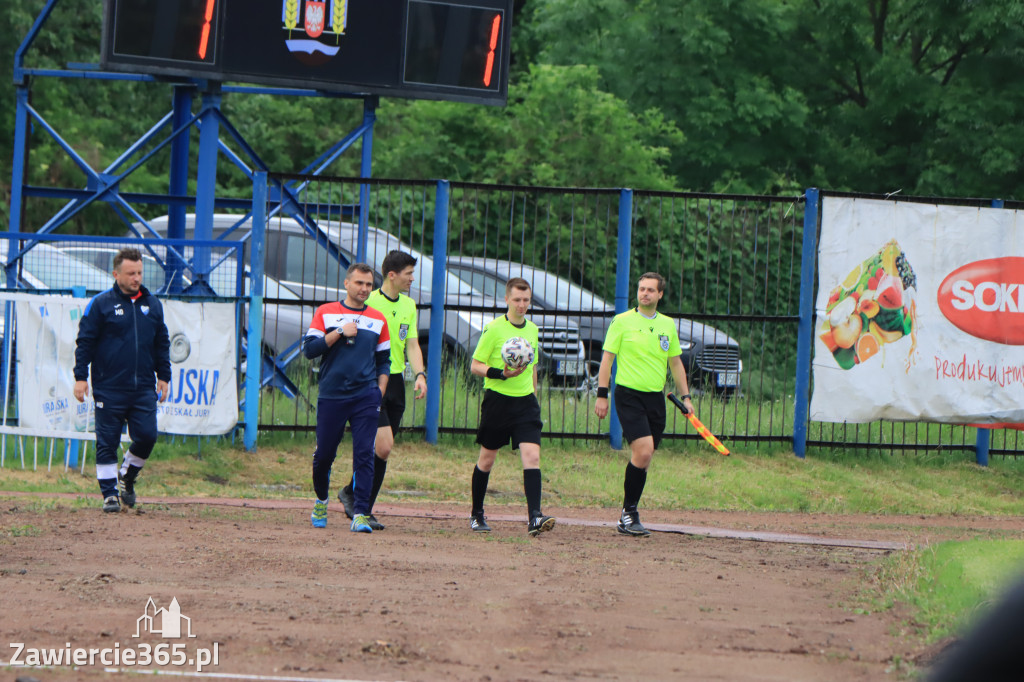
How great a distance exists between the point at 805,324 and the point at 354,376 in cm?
604

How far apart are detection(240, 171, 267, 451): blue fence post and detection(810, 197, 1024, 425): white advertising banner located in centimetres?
563

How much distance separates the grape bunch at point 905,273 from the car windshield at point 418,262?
4.41m

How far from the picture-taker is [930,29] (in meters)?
25.0

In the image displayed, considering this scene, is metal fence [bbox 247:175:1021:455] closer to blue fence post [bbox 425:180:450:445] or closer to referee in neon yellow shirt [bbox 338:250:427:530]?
blue fence post [bbox 425:180:450:445]

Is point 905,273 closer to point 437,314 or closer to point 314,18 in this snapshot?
point 437,314

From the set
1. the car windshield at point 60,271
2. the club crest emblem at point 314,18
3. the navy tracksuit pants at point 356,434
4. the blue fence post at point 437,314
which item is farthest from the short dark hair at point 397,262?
the car windshield at point 60,271

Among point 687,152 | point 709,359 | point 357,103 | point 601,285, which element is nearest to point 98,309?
point 709,359

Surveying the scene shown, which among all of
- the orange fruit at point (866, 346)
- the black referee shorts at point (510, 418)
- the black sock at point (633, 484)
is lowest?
the black sock at point (633, 484)

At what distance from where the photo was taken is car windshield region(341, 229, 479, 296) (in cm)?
1333

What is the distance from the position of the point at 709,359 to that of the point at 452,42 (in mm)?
4438

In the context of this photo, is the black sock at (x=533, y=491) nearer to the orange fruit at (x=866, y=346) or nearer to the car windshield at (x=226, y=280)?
the car windshield at (x=226, y=280)

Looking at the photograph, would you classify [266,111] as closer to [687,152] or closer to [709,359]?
[687,152]

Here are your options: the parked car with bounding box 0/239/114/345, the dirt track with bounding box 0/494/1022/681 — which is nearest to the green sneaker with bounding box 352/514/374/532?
the dirt track with bounding box 0/494/1022/681

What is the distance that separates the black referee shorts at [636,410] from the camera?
9.25m
